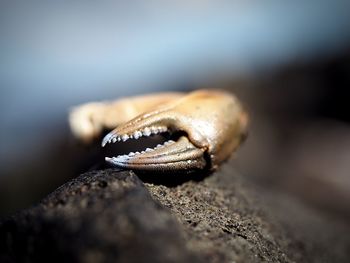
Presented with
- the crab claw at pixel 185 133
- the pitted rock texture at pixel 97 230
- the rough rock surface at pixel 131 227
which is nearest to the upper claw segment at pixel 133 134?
the crab claw at pixel 185 133

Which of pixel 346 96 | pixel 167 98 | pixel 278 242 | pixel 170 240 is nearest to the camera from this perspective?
pixel 170 240

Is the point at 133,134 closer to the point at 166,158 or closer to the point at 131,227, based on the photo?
the point at 166,158

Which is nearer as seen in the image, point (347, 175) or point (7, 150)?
point (347, 175)

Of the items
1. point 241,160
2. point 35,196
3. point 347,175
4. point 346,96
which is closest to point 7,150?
point 35,196

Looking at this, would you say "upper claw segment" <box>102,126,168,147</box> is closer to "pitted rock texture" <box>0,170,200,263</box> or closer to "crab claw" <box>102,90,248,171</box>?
"crab claw" <box>102,90,248,171</box>

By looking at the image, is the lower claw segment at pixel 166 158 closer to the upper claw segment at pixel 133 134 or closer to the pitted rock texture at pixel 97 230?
the upper claw segment at pixel 133 134

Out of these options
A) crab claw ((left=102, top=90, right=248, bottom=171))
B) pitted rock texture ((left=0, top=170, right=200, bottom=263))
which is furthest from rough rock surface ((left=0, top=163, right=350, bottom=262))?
crab claw ((left=102, top=90, right=248, bottom=171))

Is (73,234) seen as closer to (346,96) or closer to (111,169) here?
(111,169)
